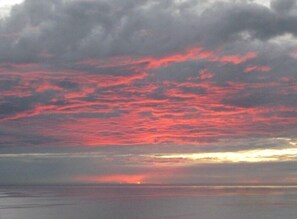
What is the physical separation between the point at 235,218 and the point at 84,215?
78.6ft

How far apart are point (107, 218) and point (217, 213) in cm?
1994

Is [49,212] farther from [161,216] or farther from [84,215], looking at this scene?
[161,216]

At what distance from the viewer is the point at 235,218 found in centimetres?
8488

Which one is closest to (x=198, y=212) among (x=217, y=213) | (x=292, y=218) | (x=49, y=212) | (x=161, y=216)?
(x=217, y=213)

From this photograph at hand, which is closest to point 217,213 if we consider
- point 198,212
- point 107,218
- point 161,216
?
point 198,212

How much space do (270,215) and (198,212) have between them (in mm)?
12503

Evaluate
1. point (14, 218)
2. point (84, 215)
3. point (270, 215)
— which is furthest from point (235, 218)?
point (14, 218)

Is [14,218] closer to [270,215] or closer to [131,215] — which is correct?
[131,215]

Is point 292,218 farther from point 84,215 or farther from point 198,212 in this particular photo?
point 84,215

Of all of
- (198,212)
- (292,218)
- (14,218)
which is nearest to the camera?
(292,218)

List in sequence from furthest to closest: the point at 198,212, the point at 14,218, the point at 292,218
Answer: the point at 198,212 < the point at 14,218 < the point at 292,218

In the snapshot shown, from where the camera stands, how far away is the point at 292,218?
8238 centimetres

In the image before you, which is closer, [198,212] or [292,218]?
[292,218]

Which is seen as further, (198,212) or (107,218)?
(198,212)
